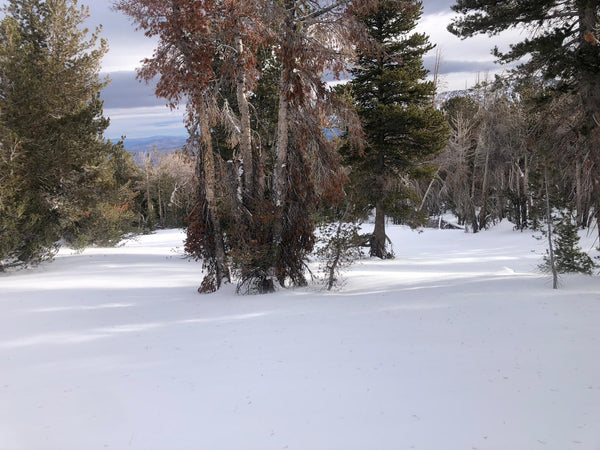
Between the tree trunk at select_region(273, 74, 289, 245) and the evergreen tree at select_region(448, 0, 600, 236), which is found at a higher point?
the evergreen tree at select_region(448, 0, 600, 236)

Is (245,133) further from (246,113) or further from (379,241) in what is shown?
(379,241)

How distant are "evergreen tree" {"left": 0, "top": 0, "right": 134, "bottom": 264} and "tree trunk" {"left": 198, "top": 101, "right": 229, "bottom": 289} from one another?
234 inches

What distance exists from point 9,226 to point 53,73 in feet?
22.1

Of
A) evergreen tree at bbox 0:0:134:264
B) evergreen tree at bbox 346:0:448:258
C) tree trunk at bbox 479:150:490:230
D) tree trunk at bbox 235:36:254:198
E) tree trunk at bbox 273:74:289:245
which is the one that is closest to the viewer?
tree trunk at bbox 273:74:289:245

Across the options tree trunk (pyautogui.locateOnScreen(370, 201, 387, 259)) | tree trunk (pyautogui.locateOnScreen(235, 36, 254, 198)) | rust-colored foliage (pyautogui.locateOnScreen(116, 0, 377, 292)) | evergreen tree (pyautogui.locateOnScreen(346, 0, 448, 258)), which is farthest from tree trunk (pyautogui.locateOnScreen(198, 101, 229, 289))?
tree trunk (pyautogui.locateOnScreen(370, 201, 387, 259))

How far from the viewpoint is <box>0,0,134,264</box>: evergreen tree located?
12938 millimetres

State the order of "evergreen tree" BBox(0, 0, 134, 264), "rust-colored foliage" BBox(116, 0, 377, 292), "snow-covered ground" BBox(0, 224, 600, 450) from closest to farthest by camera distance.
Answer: "snow-covered ground" BBox(0, 224, 600, 450) → "rust-colored foliage" BBox(116, 0, 377, 292) → "evergreen tree" BBox(0, 0, 134, 264)

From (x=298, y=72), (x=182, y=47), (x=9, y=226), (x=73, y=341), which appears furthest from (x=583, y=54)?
(x=9, y=226)

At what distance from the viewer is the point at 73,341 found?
6.18m

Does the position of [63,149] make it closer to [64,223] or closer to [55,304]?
[64,223]

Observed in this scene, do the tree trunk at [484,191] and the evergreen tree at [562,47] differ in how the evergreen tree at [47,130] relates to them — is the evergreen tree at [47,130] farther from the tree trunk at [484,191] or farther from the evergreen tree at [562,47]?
the tree trunk at [484,191]

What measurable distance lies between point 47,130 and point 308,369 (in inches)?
568

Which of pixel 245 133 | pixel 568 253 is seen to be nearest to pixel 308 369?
pixel 245 133

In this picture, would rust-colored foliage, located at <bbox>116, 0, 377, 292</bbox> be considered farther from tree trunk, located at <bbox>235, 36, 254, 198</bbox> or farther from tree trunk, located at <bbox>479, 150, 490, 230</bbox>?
tree trunk, located at <bbox>479, 150, 490, 230</bbox>
